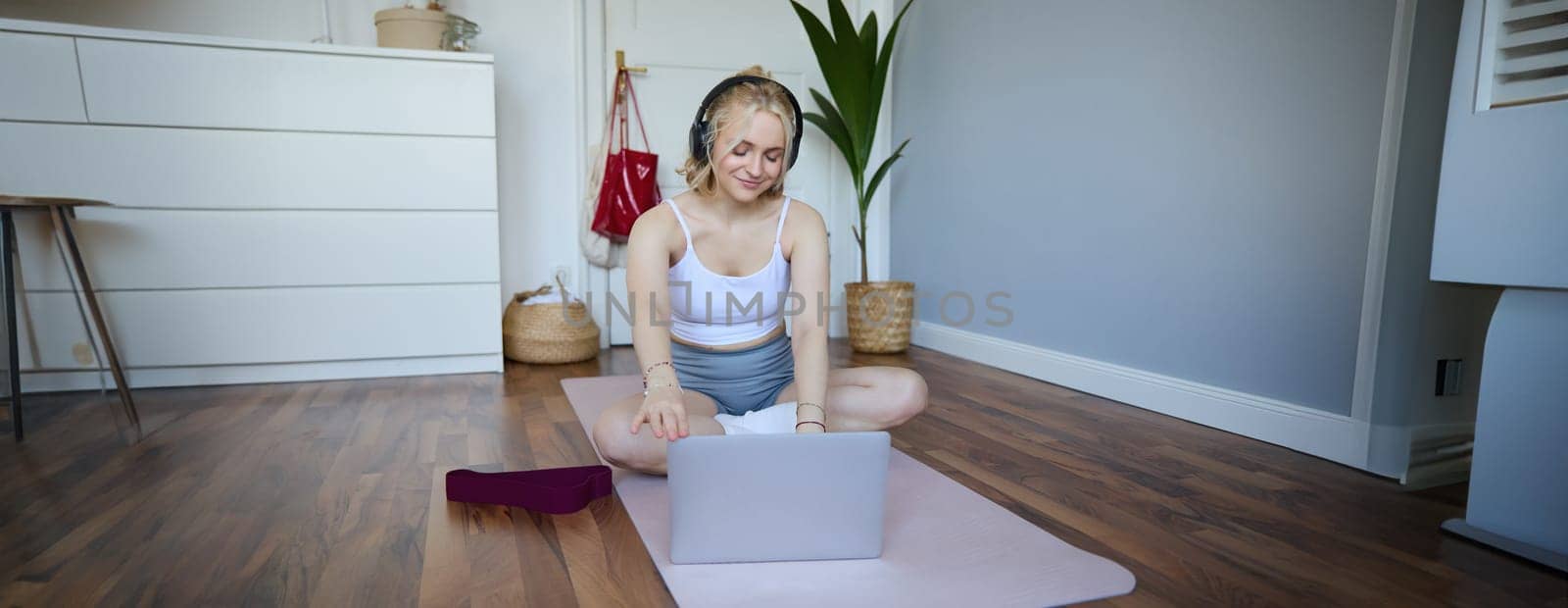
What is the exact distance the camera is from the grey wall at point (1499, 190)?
1150mm

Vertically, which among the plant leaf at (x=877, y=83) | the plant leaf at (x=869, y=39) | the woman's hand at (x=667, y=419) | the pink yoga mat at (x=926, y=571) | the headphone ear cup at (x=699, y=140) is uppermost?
the plant leaf at (x=869, y=39)

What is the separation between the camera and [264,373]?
2570 mm

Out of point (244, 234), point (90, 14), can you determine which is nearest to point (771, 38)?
point (244, 234)

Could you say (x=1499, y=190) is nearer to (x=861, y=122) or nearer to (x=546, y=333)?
(x=861, y=122)

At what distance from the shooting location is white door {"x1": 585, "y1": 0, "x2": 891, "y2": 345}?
3283 millimetres

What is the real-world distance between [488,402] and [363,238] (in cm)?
77

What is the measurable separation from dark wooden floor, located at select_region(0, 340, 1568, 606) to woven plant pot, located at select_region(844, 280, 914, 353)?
39.6 inches

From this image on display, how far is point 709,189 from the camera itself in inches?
56.6

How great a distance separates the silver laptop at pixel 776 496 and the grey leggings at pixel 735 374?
47 cm

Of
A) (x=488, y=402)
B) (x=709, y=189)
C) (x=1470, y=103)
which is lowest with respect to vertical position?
(x=488, y=402)

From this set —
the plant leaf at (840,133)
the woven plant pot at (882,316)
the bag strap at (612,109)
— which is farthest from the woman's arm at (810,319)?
the bag strap at (612,109)

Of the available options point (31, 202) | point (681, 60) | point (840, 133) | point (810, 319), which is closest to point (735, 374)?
point (810, 319)

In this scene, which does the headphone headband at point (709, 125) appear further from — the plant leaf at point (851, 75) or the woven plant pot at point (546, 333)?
the plant leaf at point (851, 75)

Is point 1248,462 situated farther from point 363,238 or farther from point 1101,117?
point 363,238
